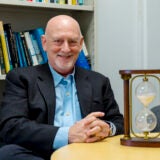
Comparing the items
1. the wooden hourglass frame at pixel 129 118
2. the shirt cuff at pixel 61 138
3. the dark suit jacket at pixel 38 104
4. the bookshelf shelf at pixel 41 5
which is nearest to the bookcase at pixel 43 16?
the bookshelf shelf at pixel 41 5

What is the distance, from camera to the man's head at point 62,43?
2070mm

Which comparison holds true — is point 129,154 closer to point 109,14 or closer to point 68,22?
point 68,22

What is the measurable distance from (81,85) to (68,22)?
34 centimetres

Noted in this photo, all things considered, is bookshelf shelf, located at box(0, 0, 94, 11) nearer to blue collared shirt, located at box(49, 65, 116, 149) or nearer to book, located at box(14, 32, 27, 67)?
book, located at box(14, 32, 27, 67)

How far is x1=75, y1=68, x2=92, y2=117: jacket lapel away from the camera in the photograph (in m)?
2.03

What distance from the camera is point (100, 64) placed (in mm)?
2693

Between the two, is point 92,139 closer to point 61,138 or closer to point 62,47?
point 61,138

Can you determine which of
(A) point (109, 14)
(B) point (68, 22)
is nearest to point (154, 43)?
(A) point (109, 14)

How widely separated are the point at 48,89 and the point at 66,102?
5.0 inches

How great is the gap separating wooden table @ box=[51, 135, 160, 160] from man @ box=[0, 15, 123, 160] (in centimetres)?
16

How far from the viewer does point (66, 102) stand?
6.74 ft

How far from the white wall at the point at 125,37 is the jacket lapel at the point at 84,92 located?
56 cm

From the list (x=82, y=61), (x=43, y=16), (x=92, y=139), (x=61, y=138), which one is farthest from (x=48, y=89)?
(x=43, y=16)

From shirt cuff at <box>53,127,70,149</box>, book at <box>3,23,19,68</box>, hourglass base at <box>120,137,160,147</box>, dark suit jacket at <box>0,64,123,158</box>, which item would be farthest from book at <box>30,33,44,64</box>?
hourglass base at <box>120,137,160,147</box>
